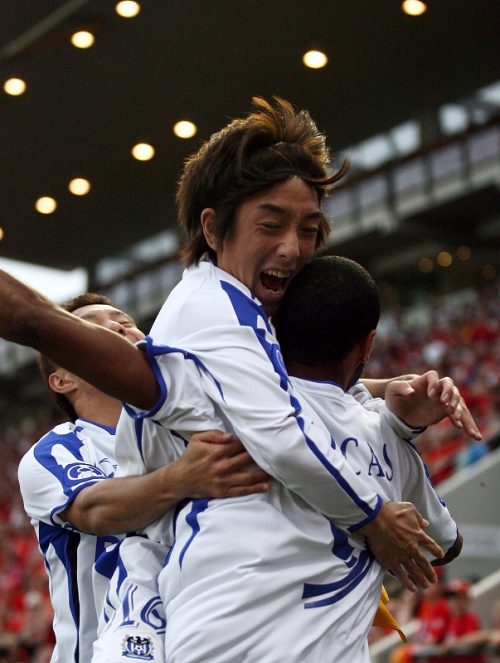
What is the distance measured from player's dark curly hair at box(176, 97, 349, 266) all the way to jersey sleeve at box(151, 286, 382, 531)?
0.88ft

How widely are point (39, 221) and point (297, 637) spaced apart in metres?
14.5

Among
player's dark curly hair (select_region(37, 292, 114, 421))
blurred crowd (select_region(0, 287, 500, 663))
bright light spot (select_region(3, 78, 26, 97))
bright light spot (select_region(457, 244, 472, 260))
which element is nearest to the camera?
player's dark curly hair (select_region(37, 292, 114, 421))

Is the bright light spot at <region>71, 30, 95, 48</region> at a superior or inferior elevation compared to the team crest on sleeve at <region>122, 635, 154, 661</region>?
superior

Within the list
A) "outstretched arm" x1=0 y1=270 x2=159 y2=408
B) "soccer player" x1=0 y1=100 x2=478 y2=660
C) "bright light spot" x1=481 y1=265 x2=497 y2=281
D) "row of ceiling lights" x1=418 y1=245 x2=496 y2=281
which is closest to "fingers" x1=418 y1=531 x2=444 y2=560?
"soccer player" x1=0 y1=100 x2=478 y2=660

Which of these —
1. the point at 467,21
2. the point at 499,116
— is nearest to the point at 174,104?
the point at 467,21

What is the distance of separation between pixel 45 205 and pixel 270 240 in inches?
523

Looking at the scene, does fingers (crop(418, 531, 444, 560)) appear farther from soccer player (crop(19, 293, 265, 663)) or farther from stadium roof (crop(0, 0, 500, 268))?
stadium roof (crop(0, 0, 500, 268))

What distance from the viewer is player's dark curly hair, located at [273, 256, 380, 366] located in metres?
2.41

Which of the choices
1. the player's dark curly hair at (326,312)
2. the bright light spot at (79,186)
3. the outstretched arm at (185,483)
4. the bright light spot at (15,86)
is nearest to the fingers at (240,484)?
the outstretched arm at (185,483)

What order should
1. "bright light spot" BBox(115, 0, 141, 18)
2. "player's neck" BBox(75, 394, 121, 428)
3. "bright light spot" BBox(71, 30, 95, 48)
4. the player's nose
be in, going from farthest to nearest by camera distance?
"bright light spot" BBox(71, 30, 95, 48) < "bright light spot" BBox(115, 0, 141, 18) < "player's neck" BBox(75, 394, 121, 428) < the player's nose

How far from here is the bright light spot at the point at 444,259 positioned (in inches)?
907

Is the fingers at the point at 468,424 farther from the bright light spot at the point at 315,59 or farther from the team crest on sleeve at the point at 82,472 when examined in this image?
the bright light spot at the point at 315,59

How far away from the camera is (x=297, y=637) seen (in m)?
2.19

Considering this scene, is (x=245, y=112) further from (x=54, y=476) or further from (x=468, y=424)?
(x=468, y=424)
